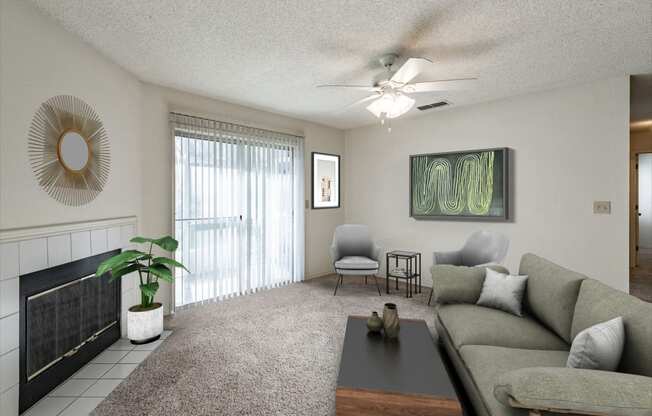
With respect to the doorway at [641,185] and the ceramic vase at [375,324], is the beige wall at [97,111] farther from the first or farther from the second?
the doorway at [641,185]

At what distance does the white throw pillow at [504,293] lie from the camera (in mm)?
2271

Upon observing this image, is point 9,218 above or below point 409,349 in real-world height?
above

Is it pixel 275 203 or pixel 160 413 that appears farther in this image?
pixel 275 203

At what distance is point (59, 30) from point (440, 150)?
4169 mm

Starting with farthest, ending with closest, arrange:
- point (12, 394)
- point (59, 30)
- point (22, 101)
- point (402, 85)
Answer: point (402, 85), point (59, 30), point (22, 101), point (12, 394)

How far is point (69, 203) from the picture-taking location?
2285 millimetres

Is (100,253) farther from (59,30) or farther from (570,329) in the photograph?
(570,329)

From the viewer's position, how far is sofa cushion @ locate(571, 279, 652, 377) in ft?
4.11

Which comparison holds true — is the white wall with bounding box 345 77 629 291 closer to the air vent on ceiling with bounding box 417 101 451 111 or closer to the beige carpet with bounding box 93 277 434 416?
the air vent on ceiling with bounding box 417 101 451 111

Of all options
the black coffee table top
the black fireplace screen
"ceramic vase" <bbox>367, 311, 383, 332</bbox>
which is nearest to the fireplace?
the black fireplace screen

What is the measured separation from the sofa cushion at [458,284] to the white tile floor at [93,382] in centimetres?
249

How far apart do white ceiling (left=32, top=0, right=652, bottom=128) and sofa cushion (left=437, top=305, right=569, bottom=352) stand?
205cm

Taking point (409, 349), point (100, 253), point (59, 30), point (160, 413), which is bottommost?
point (160, 413)

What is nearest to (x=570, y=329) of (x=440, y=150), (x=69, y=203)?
(x=440, y=150)
